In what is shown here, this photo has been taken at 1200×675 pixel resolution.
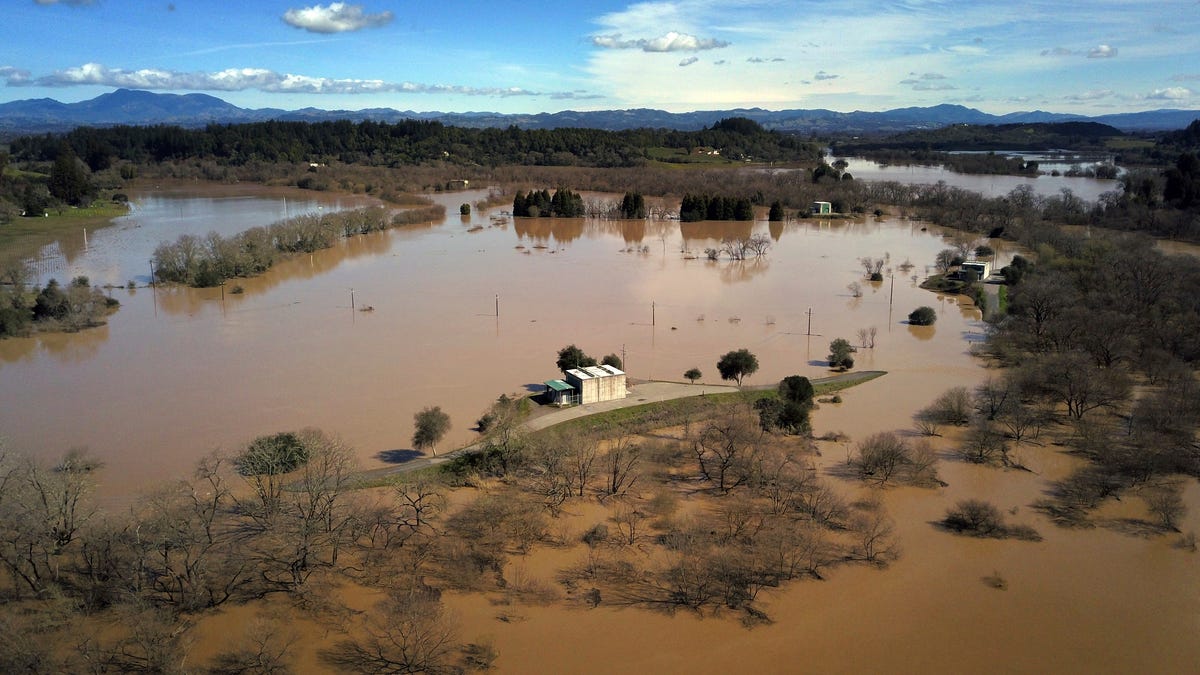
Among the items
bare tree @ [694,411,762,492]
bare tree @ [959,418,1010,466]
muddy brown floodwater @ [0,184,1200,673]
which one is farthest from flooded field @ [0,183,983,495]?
bare tree @ [694,411,762,492]

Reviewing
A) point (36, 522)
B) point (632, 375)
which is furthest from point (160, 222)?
point (36, 522)

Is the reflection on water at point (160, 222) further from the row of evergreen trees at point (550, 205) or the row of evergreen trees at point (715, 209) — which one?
the row of evergreen trees at point (715, 209)

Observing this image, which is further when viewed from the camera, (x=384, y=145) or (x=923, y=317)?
(x=384, y=145)

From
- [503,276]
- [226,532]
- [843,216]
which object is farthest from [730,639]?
[843,216]

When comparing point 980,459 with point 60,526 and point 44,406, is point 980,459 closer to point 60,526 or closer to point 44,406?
point 60,526

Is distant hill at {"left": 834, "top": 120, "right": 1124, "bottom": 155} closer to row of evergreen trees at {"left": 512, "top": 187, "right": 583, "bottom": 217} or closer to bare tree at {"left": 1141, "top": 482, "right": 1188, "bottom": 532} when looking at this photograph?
row of evergreen trees at {"left": 512, "top": 187, "right": 583, "bottom": 217}

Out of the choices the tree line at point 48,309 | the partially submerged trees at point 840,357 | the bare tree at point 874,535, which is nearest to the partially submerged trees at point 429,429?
the bare tree at point 874,535

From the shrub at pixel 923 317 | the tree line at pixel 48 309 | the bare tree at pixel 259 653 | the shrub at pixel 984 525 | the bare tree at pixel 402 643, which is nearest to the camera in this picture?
the bare tree at pixel 259 653

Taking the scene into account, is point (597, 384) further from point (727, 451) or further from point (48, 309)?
point (48, 309)
